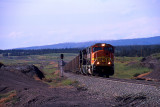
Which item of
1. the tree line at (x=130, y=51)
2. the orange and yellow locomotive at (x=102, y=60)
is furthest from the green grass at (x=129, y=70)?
the tree line at (x=130, y=51)

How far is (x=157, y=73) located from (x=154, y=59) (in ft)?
74.6

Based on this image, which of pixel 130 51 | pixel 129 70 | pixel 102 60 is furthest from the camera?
pixel 130 51

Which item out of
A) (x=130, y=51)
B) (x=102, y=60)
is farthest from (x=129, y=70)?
(x=130, y=51)

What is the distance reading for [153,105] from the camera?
860cm

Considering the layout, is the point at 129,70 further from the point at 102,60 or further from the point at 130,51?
the point at 130,51

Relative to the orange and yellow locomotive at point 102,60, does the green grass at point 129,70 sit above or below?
below

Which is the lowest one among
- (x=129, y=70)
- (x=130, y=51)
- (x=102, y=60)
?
(x=129, y=70)

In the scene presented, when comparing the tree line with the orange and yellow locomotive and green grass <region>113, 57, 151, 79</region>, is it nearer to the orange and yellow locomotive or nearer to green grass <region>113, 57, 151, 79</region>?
green grass <region>113, 57, 151, 79</region>

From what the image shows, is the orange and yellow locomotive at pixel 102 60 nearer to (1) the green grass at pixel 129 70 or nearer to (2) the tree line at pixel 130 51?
(1) the green grass at pixel 129 70

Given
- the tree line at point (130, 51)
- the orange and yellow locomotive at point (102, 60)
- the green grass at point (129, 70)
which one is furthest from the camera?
the tree line at point (130, 51)

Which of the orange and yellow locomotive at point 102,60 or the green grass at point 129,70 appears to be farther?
the green grass at point 129,70

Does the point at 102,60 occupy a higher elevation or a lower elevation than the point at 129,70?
higher

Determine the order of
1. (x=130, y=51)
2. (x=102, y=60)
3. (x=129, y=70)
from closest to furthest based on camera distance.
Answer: (x=102, y=60) → (x=129, y=70) → (x=130, y=51)

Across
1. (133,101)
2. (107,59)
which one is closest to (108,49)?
(107,59)
